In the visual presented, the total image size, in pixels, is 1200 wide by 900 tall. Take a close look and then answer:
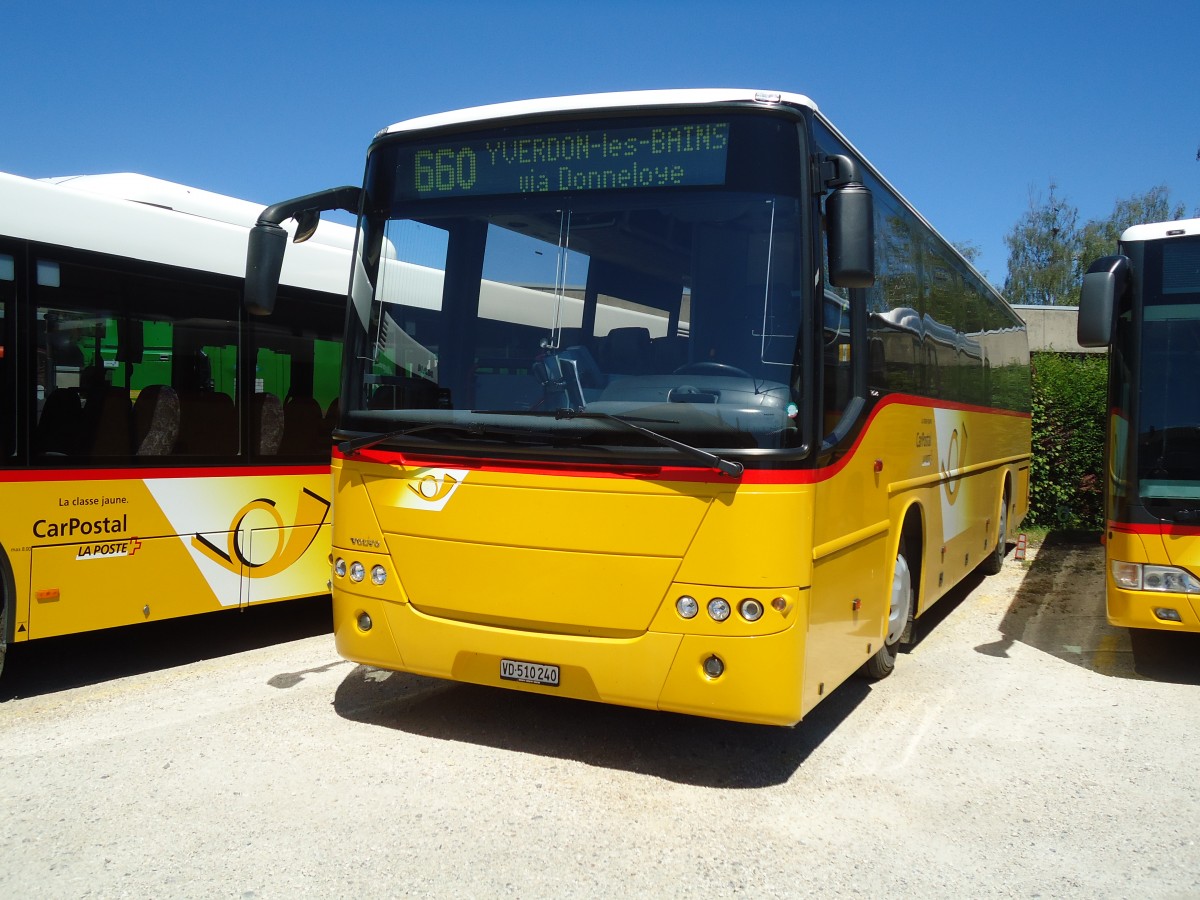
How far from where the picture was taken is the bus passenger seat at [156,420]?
699cm

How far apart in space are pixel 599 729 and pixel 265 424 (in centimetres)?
347

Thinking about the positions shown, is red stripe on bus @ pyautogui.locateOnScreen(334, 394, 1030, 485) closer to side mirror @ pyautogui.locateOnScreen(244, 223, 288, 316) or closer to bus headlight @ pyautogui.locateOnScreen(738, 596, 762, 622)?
bus headlight @ pyautogui.locateOnScreen(738, 596, 762, 622)

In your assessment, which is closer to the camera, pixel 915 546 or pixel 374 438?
pixel 374 438

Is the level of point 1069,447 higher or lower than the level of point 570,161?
lower

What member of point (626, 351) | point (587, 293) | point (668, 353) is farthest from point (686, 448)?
point (587, 293)

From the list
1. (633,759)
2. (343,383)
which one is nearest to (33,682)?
(343,383)

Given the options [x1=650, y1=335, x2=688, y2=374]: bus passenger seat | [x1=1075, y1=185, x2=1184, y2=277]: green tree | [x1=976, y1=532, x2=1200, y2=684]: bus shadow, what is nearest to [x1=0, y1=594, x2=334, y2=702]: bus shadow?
[x1=650, y1=335, x2=688, y2=374]: bus passenger seat

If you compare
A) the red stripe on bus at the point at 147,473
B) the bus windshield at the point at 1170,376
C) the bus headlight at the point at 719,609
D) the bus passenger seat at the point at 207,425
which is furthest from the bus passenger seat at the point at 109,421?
the bus windshield at the point at 1170,376

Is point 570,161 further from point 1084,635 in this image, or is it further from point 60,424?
point 1084,635

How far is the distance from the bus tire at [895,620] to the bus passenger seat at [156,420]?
476cm

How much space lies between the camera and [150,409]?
7.07m

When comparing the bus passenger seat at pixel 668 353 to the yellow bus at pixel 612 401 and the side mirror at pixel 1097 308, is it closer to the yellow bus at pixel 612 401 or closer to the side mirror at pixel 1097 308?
the yellow bus at pixel 612 401

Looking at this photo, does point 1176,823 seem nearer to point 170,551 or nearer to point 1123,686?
point 1123,686

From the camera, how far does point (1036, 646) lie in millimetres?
8703
